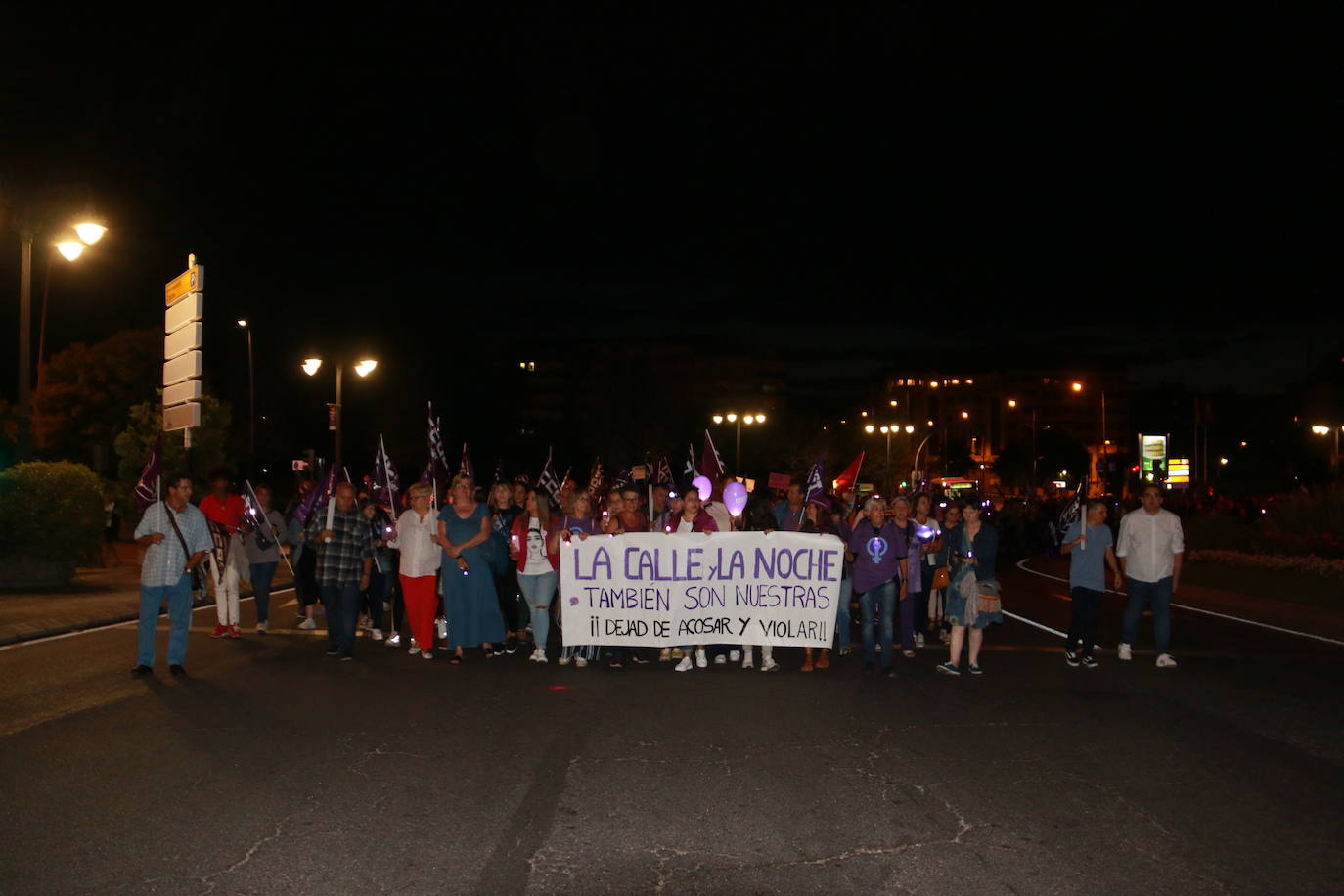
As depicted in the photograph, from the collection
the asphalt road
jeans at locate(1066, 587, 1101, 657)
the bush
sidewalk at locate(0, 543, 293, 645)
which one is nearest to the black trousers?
jeans at locate(1066, 587, 1101, 657)

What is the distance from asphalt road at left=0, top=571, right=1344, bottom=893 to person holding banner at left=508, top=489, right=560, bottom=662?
633 mm

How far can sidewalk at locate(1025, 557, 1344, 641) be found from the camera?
16078mm

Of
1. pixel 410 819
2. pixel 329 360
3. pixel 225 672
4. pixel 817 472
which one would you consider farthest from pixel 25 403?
pixel 329 360

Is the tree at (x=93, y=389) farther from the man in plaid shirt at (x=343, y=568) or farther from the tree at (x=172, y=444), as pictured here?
the man in plaid shirt at (x=343, y=568)

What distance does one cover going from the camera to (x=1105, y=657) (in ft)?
39.7

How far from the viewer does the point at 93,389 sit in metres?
51.6

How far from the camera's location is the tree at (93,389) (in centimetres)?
5122

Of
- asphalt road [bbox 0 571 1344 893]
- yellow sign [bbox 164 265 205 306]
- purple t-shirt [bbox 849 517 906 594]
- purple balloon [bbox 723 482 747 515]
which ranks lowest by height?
asphalt road [bbox 0 571 1344 893]

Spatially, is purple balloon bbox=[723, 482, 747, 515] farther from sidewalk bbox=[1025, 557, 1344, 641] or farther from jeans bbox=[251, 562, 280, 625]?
sidewalk bbox=[1025, 557, 1344, 641]

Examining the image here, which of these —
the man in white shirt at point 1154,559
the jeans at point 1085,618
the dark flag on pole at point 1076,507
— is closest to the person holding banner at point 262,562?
the jeans at point 1085,618

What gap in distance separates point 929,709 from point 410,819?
450 cm

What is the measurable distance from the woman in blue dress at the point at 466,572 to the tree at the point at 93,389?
44.4m

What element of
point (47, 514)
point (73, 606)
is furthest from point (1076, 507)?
point (47, 514)

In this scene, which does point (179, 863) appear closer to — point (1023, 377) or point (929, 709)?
point (929, 709)
